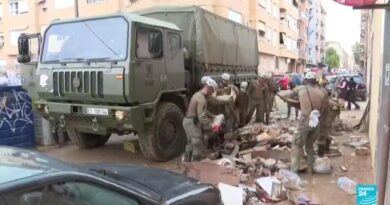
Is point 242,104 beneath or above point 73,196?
beneath

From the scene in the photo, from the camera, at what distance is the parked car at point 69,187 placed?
2367 mm

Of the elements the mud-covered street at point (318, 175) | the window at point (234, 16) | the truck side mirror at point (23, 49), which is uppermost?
the window at point (234, 16)

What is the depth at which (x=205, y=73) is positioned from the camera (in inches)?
388

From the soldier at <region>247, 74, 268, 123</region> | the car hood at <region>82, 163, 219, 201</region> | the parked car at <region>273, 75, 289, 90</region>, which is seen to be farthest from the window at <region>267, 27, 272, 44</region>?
the car hood at <region>82, 163, 219, 201</region>

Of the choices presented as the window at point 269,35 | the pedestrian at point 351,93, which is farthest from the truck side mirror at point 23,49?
the window at point 269,35

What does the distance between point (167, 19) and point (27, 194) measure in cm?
818

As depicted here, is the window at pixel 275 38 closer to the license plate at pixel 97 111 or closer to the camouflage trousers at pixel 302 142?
the camouflage trousers at pixel 302 142

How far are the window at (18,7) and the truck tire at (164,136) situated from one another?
3880cm

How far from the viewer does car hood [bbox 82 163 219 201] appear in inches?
140

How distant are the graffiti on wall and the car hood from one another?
560cm

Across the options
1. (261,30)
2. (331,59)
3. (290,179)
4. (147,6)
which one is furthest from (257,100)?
(331,59)

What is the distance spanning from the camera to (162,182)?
12.6 ft

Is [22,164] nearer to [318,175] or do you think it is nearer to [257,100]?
[318,175]

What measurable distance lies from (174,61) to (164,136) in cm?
140
